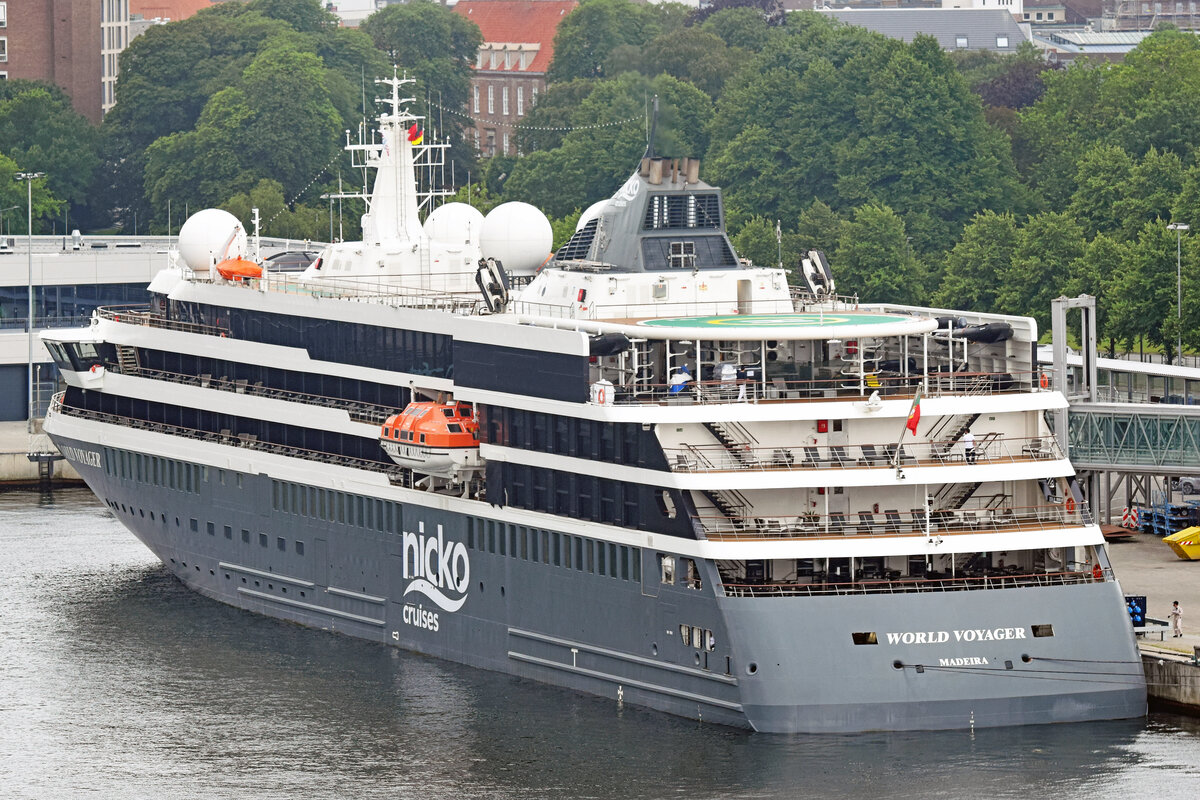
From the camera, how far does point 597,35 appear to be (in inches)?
7367

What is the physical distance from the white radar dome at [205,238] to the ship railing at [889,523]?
83.1 feet

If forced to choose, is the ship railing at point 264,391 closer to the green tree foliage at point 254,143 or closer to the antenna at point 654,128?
the antenna at point 654,128

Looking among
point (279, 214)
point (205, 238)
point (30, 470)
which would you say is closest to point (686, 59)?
point (279, 214)

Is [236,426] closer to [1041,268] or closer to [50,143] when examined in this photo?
[1041,268]

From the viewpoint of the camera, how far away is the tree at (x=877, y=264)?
117m

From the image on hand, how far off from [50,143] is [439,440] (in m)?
119

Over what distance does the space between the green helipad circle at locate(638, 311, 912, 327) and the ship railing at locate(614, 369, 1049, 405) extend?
1.22 meters

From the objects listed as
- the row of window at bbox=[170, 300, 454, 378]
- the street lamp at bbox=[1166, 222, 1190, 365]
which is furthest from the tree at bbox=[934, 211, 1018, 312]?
the row of window at bbox=[170, 300, 454, 378]

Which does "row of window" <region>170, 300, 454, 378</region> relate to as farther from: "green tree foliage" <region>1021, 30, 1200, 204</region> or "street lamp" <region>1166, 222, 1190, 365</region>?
"green tree foliage" <region>1021, 30, 1200, 204</region>

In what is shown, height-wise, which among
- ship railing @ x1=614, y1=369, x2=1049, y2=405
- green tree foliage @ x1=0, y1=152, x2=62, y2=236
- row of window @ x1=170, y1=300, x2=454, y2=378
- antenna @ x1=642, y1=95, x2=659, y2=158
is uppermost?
green tree foliage @ x1=0, y1=152, x2=62, y2=236

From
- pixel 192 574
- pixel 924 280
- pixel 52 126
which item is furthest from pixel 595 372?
pixel 52 126

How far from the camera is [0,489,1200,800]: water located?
5300cm

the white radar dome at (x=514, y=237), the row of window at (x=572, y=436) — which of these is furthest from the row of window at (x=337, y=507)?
the white radar dome at (x=514, y=237)

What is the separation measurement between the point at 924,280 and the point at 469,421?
60.6 meters
